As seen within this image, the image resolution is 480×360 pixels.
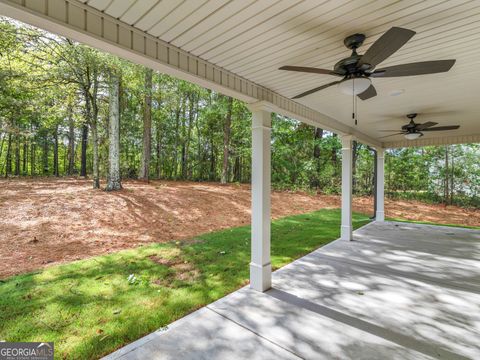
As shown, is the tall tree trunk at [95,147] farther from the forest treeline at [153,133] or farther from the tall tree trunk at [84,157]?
the tall tree trunk at [84,157]

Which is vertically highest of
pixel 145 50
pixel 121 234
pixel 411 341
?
pixel 145 50

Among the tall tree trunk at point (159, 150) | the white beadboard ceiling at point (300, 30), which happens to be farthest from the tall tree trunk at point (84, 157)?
the white beadboard ceiling at point (300, 30)

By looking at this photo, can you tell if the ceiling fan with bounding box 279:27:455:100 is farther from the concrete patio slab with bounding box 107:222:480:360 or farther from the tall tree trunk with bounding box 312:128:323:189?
the tall tree trunk with bounding box 312:128:323:189

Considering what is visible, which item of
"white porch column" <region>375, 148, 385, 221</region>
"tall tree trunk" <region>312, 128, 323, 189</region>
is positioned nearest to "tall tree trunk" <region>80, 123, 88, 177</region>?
"tall tree trunk" <region>312, 128, 323, 189</region>

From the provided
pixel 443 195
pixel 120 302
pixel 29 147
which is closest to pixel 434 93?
pixel 120 302

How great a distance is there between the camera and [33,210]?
523 cm

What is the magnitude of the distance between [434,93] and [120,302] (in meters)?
5.00

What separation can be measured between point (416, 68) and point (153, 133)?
15.3 metres

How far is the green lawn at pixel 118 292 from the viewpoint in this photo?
2201 millimetres

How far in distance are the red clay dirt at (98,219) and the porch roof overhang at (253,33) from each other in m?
3.50

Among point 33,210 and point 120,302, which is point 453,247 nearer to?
point 120,302

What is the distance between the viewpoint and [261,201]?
10.4 ft

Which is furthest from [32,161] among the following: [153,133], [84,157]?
[153,133]

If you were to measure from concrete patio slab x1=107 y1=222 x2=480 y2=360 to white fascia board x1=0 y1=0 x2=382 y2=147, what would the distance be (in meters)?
2.48
